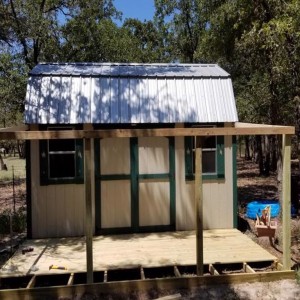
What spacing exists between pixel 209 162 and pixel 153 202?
1.58 m

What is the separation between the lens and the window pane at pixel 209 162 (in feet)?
29.3

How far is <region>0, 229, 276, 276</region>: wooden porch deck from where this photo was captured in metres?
6.55

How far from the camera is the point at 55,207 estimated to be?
8.48m

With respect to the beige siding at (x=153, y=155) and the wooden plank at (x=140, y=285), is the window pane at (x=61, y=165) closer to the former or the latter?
the beige siding at (x=153, y=155)

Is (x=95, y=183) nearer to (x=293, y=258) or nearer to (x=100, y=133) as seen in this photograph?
(x=100, y=133)

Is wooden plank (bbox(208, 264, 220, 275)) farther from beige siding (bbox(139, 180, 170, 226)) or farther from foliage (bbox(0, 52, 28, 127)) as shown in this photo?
foliage (bbox(0, 52, 28, 127))

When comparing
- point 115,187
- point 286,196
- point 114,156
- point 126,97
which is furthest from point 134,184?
point 286,196

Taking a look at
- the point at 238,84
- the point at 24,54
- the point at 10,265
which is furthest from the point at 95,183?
the point at 238,84

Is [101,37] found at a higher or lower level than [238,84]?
higher

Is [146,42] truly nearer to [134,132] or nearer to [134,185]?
[134,185]

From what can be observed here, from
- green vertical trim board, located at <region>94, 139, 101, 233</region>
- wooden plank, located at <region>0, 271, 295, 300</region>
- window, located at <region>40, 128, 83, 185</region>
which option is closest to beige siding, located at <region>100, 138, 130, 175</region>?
green vertical trim board, located at <region>94, 139, 101, 233</region>

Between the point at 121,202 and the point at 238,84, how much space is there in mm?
12188

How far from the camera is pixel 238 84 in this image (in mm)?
18906

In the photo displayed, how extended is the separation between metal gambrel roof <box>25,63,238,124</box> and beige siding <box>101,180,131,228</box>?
1.42m
